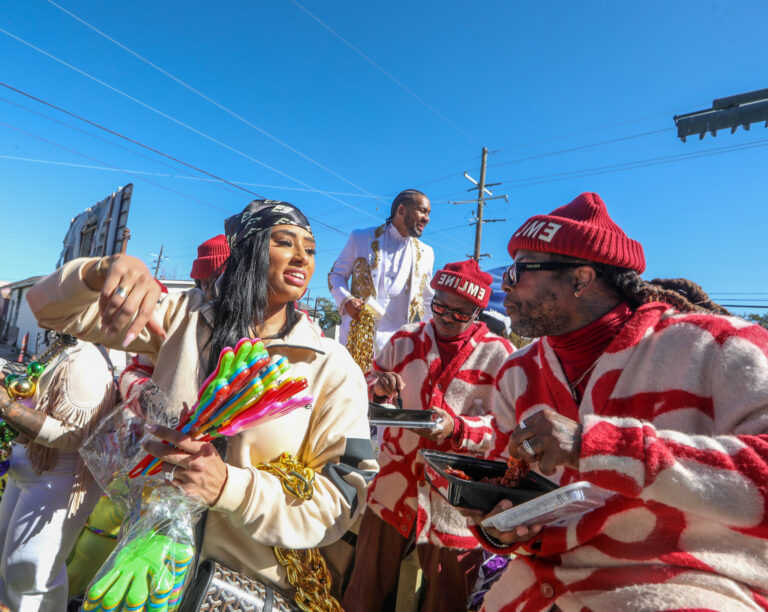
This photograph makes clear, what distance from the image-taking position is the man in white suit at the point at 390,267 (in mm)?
4609

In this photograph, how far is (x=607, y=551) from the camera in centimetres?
148

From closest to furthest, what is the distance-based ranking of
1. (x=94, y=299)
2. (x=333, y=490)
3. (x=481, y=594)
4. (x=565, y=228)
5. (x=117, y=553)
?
(x=117, y=553) → (x=94, y=299) → (x=333, y=490) → (x=565, y=228) → (x=481, y=594)

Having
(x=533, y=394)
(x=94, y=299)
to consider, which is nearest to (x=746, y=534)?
(x=533, y=394)

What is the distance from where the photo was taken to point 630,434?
1285mm

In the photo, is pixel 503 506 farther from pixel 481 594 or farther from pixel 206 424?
pixel 481 594

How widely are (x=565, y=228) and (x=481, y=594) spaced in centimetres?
200

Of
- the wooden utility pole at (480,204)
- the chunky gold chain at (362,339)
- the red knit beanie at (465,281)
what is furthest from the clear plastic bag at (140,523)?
the wooden utility pole at (480,204)

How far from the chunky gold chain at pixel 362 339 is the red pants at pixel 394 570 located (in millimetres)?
1411

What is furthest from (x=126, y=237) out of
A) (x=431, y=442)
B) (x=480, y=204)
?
(x=480, y=204)

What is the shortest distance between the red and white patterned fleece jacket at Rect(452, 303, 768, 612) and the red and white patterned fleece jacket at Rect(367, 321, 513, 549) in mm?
985

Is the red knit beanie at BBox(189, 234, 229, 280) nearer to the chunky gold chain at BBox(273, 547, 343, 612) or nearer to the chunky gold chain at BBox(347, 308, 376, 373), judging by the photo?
the chunky gold chain at BBox(347, 308, 376, 373)

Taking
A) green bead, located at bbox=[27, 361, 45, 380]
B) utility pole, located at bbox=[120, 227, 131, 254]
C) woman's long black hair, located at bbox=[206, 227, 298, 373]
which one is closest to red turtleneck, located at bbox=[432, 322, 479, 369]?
woman's long black hair, located at bbox=[206, 227, 298, 373]

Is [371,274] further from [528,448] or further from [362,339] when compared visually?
[528,448]

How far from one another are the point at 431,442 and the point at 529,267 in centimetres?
134
